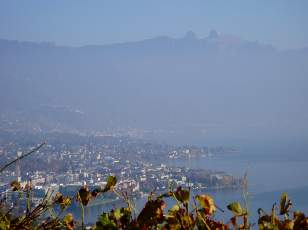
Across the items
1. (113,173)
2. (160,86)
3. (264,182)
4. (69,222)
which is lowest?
(264,182)

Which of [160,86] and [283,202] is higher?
[160,86]

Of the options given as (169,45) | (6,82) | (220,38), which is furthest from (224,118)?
(220,38)

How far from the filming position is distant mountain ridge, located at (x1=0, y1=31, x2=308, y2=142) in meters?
78.0

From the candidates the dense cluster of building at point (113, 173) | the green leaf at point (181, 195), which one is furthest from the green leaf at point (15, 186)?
the green leaf at point (181, 195)

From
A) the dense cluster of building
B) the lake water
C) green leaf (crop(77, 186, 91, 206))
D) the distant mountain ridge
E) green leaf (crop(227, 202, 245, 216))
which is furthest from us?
the distant mountain ridge

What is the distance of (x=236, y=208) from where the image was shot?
3.12ft

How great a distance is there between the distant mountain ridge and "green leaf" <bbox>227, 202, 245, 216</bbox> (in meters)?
54.8

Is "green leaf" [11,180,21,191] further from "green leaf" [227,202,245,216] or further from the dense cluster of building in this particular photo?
"green leaf" [227,202,245,216]

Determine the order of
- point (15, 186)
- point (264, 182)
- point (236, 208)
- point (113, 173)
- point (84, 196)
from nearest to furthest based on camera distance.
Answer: point (236, 208) < point (84, 196) < point (15, 186) < point (113, 173) < point (264, 182)

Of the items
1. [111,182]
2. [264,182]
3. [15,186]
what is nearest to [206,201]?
[111,182]

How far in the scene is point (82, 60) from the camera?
15262 cm

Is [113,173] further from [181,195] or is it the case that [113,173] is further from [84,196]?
[181,195]

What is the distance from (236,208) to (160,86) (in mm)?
129957

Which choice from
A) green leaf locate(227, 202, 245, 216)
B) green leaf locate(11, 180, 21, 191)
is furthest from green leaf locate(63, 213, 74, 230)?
green leaf locate(227, 202, 245, 216)
